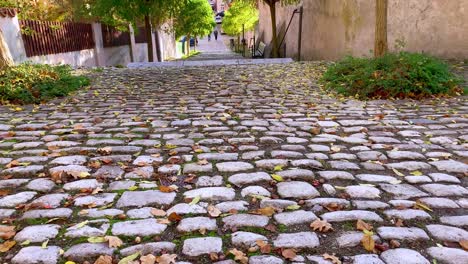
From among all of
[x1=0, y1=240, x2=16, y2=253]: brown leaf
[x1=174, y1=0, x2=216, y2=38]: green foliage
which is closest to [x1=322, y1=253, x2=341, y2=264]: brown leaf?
[x1=0, y1=240, x2=16, y2=253]: brown leaf

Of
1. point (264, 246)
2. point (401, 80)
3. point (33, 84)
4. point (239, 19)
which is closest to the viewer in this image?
point (264, 246)

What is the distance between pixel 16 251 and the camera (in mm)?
2344

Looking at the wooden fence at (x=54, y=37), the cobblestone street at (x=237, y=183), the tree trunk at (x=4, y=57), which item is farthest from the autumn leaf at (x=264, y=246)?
the wooden fence at (x=54, y=37)

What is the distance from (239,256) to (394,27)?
9098 mm

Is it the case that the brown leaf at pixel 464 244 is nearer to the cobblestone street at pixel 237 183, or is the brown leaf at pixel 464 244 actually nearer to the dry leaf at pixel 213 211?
the cobblestone street at pixel 237 183

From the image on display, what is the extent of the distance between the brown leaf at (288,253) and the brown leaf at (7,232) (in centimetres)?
174

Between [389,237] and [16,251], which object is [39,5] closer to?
[16,251]

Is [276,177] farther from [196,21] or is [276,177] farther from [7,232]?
[196,21]

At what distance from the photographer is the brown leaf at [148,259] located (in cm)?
221

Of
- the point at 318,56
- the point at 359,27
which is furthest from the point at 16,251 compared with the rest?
the point at 318,56

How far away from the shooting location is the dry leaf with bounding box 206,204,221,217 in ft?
8.95

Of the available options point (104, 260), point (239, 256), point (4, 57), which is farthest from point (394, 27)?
point (104, 260)

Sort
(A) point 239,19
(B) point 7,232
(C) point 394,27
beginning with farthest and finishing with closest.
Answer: (A) point 239,19 < (C) point 394,27 < (B) point 7,232

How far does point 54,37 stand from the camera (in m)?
12.8
